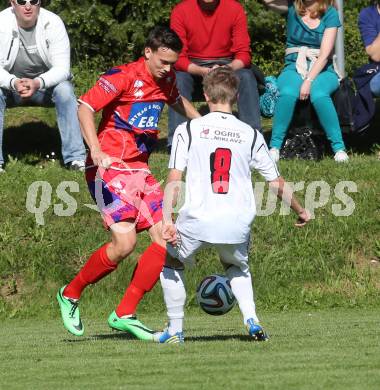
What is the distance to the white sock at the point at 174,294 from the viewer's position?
8.23m

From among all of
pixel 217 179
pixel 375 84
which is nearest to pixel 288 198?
pixel 217 179

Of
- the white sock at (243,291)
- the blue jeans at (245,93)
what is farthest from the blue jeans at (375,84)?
the white sock at (243,291)

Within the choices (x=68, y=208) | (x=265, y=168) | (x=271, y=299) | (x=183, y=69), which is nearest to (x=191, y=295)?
(x=271, y=299)

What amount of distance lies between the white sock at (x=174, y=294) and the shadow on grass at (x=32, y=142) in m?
6.00

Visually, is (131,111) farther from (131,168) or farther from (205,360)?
(205,360)

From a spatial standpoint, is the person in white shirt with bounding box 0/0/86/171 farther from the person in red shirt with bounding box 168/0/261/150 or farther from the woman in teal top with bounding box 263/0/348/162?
the woman in teal top with bounding box 263/0/348/162

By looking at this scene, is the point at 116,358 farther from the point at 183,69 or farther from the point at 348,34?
the point at 348,34

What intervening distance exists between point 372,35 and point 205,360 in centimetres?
730

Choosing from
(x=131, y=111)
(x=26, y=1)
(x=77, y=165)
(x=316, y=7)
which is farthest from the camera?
(x=316, y=7)

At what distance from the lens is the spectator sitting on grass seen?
43.9 feet

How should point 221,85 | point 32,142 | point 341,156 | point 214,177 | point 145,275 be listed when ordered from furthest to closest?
point 32,142
point 341,156
point 145,275
point 221,85
point 214,177

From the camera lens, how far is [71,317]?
9023mm

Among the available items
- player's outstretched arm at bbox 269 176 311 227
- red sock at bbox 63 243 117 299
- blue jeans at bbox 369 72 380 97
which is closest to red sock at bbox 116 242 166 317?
red sock at bbox 63 243 117 299

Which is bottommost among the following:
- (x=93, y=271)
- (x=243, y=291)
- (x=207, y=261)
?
(x=207, y=261)
